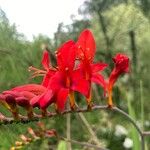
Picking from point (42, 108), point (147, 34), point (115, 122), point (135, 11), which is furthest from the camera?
point (115, 122)

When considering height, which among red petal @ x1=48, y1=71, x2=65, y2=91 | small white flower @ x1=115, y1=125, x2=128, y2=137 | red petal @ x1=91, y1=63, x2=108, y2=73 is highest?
red petal @ x1=91, y1=63, x2=108, y2=73

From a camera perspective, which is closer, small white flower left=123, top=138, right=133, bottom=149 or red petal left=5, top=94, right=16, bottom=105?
red petal left=5, top=94, right=16, bottom=105

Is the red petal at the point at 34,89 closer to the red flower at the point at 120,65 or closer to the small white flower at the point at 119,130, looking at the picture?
the red flower at the point at 120,65

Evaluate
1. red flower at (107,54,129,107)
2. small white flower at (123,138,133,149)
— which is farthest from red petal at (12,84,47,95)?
small white flower at (123,138,133,149)

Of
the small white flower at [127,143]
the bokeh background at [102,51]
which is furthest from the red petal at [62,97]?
the small white flower at [127,143]

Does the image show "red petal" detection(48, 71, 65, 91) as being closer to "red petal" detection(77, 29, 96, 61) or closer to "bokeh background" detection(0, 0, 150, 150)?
"red petal" detection(77, 29, 96, 61)

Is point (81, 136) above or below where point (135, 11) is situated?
below

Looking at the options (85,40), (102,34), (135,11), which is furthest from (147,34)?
(85,40)

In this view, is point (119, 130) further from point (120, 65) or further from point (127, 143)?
point (120, 65)

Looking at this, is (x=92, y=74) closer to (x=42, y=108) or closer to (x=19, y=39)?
(x=42, y=108)
